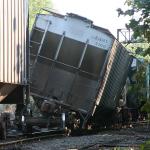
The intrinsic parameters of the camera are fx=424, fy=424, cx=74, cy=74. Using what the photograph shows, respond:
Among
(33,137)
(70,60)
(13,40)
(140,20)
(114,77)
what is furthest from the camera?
(114,77)

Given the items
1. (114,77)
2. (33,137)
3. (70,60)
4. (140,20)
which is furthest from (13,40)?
(114,77)

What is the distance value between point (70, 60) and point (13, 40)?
5.04 m

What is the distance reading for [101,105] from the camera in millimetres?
16828

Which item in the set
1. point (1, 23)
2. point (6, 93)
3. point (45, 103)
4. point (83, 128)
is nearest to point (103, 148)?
point (6, 93)

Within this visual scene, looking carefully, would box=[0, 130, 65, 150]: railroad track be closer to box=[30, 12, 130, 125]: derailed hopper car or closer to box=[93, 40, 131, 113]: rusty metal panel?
box=[30, 12, 130, 125]: derailed hopper car

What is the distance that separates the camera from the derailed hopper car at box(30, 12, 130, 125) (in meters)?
15.0

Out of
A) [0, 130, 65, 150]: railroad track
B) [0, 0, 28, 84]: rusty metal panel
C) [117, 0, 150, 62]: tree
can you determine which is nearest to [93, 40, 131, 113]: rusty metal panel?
[0, 130, 65, 150]: railroad track

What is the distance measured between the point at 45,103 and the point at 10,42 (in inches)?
205

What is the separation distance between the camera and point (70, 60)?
594 inches

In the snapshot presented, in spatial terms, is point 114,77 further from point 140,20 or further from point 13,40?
point 140,20

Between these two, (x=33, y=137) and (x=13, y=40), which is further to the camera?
(x=33, y=137)

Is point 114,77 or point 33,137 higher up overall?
point 114,77

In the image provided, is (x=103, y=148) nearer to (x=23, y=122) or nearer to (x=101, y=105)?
(x=23, y=122)

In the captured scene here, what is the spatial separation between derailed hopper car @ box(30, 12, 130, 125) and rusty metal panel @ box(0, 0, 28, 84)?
4.01 meters
